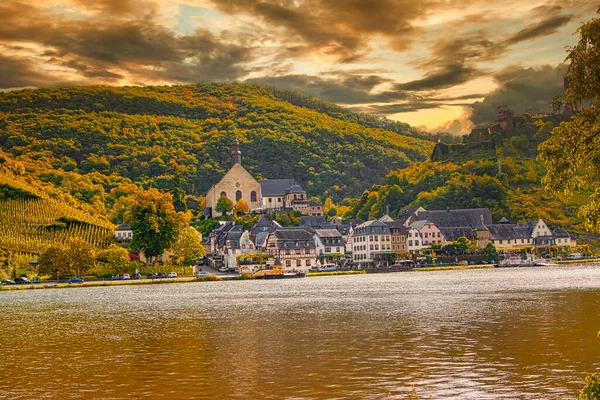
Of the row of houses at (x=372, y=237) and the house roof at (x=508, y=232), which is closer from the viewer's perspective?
the row of houses at (x=372, y=237)

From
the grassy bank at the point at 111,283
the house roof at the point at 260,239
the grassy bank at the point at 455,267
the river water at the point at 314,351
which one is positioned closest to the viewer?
the river water at the point at 314,351

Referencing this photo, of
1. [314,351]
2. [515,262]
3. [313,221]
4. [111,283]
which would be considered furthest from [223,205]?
[314,351]

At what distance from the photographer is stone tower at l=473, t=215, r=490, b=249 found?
144275 millimetres

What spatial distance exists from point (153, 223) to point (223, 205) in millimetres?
53792

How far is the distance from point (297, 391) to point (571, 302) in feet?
106

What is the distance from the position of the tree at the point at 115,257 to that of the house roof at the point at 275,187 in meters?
59.4

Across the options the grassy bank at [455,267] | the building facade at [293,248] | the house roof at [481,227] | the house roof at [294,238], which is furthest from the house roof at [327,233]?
the house roof at [481,227]

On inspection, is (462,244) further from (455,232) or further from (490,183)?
(490,183)

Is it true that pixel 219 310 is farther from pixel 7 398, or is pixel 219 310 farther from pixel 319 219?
pixel 319 219

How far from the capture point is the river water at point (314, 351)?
2252cm

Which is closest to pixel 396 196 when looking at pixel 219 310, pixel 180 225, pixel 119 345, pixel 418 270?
pixel 418 270

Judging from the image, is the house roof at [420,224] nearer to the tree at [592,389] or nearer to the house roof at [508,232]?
the house roof at [508,232]

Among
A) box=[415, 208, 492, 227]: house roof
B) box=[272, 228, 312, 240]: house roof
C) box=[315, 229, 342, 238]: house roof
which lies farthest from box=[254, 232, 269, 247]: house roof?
box=[415, 208, 492, 227]: house roof

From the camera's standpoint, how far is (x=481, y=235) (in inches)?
5689
